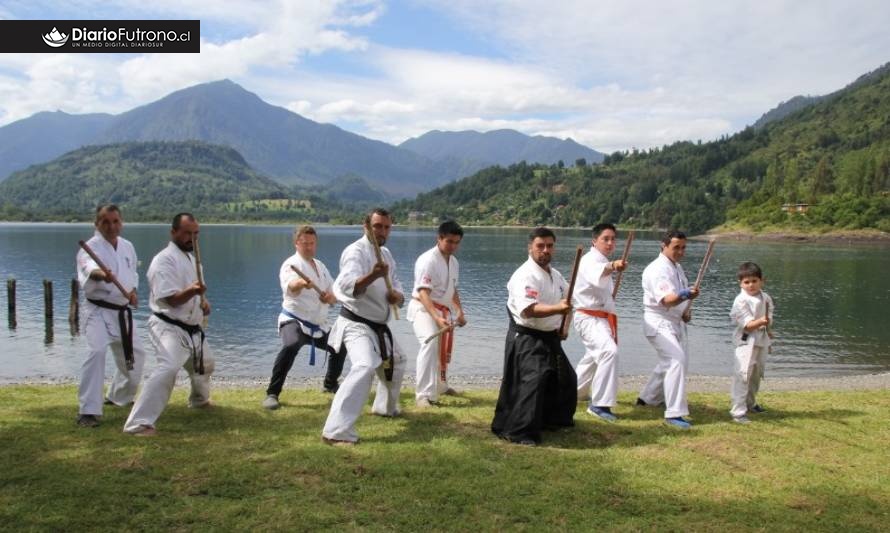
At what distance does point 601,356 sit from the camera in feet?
26.7

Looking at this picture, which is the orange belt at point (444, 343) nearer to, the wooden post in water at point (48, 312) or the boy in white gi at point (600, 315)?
the boy in white gi at point (600, 315)

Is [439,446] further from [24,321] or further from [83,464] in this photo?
[24,321]

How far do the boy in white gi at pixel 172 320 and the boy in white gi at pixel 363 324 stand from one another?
1570 mm

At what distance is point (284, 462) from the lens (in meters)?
5.98

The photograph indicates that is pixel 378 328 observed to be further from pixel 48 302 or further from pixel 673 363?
pixel 48 302

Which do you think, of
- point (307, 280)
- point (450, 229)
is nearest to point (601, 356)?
point (450, 229)

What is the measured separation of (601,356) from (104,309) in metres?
5.98

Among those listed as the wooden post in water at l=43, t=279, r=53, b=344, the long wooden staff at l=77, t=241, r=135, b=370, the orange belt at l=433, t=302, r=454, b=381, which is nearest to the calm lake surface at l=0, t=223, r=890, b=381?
the wooden post in water at l=43, t=279, r=53, b=344

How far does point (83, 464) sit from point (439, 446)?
10.8 feet

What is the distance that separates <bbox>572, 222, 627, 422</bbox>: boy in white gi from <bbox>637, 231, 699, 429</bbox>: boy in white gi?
468 millimetres

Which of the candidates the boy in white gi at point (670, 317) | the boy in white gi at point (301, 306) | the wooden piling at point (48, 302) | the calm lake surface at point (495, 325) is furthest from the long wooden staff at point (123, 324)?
the wooden piling at point (48, 302)

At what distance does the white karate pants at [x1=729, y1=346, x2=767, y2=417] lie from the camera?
8.27 m

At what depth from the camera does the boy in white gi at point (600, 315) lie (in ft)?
26.7

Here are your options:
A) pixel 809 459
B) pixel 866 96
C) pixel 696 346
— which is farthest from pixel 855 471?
pixel 866 96
